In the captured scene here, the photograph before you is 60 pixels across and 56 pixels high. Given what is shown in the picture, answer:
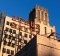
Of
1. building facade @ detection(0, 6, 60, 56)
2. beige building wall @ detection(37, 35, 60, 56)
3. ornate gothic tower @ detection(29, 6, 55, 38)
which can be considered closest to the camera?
beige building wall @ detection(37, 35, 60, 56)

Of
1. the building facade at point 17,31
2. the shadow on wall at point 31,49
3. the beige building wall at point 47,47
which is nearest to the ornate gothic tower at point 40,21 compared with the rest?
the building facade at point 17,31

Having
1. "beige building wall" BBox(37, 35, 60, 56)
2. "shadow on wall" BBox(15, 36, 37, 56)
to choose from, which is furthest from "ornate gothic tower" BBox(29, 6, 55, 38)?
"beige building wall" BBox(37, 35, 60, 56)

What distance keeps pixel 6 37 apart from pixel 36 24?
23020mm

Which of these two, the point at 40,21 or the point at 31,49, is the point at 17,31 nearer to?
the point at 40,21

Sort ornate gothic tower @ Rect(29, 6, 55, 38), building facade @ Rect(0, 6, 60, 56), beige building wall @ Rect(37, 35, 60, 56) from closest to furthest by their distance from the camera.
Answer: beige building wall @ Rect(37, 35, 60, 56) → building facade @ Rect(0, 6, 60, 56) → ornate gothic tower @ Rect(29, 6, 55, 38)

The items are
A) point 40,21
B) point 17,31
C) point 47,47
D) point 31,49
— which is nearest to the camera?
point 31,49

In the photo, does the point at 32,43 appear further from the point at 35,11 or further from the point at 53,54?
the point at 35,11

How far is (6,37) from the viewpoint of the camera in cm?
9275

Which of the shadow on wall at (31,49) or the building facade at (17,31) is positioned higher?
the building facade at (17,31)

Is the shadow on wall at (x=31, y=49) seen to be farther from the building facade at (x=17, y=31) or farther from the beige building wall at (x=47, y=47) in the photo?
the building facade at (x=17, y=31)

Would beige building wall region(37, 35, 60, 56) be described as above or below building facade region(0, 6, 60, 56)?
below

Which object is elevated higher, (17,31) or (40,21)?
(40,21)

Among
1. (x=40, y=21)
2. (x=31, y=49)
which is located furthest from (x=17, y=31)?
(x=31, y=49)

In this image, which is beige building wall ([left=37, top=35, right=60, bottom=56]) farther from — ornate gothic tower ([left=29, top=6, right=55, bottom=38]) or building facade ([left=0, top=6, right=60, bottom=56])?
ornate gothic tower ([left=29, top=6, right=55, bottom=38])
